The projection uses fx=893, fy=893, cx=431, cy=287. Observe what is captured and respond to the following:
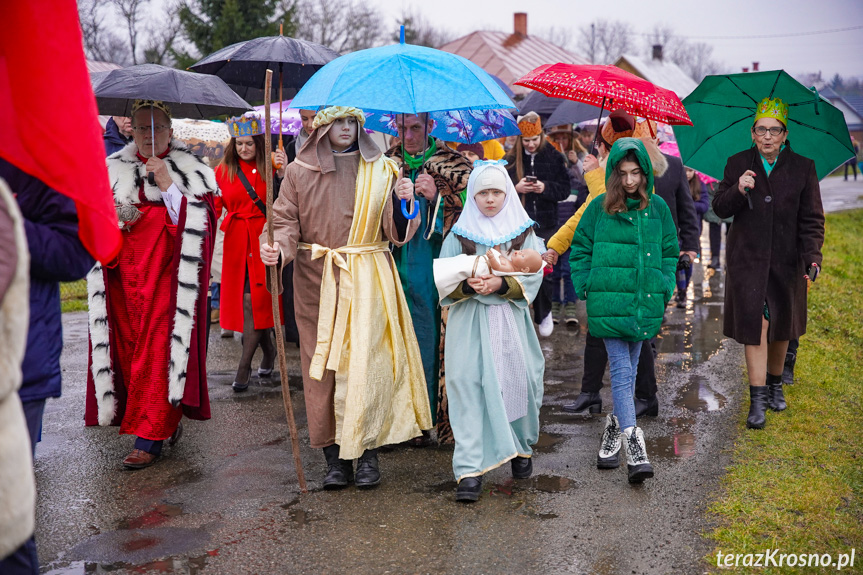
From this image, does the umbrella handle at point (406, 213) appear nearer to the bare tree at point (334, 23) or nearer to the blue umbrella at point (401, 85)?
the blue umbrella at point (401, 85)

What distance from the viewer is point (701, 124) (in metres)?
6.47

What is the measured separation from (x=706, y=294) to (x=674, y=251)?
23.0 feet

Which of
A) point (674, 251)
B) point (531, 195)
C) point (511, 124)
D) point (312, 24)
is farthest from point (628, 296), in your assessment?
point (312, 24)

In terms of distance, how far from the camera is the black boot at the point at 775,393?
6.25m

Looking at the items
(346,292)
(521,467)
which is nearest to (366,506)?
(521,467)

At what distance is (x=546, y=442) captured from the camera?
→ 226 inches

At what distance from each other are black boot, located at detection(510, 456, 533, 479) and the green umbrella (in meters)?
2.73

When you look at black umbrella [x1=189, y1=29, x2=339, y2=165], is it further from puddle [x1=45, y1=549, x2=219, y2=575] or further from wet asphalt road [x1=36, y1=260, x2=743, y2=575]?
puddle [x1=45, y1=549, x2=219, y2=575]

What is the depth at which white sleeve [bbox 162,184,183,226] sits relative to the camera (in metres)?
5.42

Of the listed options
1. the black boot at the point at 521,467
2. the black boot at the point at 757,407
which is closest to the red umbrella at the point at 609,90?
the black boot at the point at 757,407

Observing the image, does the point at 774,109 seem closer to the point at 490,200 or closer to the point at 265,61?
the point at 490,200

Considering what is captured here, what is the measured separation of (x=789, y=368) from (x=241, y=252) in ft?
14.7

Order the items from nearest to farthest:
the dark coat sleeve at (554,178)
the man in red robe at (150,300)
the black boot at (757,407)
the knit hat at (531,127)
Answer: the man in red robe at (150,300) < the black boot at (757,407) < the knit hat at (531,127) < the dark coat sleeve at (554,178)

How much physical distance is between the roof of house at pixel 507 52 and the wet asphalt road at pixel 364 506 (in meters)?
29.0
